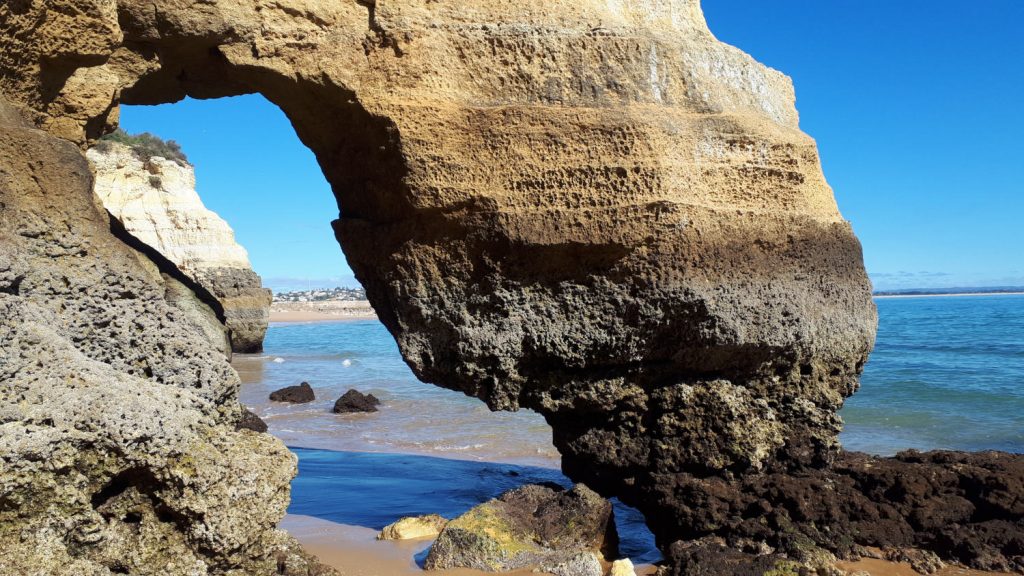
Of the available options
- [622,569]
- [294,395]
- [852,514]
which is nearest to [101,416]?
[622,569]

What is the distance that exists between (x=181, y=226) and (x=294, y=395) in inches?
318

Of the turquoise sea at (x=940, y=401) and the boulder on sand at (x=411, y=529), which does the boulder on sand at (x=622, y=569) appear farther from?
the turquoise sea at (x=940, y=401)

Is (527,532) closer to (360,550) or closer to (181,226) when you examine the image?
(360,550)

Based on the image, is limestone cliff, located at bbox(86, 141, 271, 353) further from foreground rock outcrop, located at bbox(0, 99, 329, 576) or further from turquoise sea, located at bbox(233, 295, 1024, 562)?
foreground rock outcrop, located at bbox(0, 99, 329, 576)

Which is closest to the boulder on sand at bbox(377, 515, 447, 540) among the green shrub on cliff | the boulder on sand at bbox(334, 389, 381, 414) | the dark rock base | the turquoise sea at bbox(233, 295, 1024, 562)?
the turquoise sea at bbox(233, 295, 1024, 562)

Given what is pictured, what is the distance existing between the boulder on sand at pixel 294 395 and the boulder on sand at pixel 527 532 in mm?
9221

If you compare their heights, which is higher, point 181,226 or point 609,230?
point 609,230

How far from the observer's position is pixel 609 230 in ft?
16.0

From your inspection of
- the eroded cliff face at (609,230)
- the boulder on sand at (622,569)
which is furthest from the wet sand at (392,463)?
the eroded cliff face at (609,230)

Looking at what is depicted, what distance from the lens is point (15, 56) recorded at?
361 centimetres

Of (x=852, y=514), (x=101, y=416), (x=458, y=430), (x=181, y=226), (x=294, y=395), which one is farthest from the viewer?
(x=181, y=226)

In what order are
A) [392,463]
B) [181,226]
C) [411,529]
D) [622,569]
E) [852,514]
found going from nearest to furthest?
[622,569] → [852,514] → [411,529] → [392,463] → [181,226]

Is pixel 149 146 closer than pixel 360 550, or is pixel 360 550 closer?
pixel 360 550

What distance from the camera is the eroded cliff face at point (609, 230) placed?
4871 millimetres
